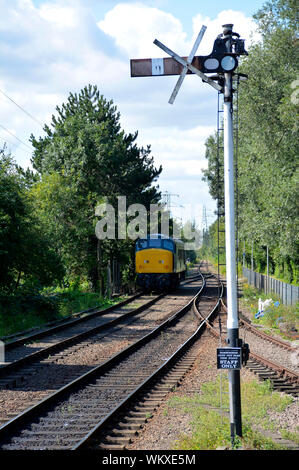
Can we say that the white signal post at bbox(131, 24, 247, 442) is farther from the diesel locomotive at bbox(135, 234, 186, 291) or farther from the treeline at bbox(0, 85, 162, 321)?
the diesel locomotive at bbox(135, 234, 186, 291)

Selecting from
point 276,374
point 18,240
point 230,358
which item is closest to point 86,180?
point 18,240

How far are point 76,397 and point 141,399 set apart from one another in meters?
1.19

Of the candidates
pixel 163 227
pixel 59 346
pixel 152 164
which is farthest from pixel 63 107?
pixel 59 346

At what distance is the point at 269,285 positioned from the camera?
3192cm

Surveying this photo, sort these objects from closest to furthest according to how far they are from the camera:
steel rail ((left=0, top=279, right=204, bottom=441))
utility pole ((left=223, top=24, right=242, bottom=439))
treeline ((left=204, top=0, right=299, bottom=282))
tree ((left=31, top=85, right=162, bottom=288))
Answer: utility pole ((left=223, top=24, right=242, bottom=439)), steel rail ((left=0, top=279, right=204, bottom=441)), treeline ((left=204, top=0, right=299, bottom=282)), tree ((left=31, top=85, right=162, bottom=288))

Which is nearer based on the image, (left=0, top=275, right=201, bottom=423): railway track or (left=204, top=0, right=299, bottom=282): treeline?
(left=0, top=275, right=201, bottom=423): railway track

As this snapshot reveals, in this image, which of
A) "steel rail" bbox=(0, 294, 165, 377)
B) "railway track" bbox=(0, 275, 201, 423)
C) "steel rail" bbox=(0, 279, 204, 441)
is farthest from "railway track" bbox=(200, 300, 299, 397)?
"steel rail" bbox=(0, 294, 165, 377)

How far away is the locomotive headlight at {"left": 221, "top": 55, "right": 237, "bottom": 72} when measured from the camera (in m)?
7.06

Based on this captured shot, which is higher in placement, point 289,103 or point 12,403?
point 289,103

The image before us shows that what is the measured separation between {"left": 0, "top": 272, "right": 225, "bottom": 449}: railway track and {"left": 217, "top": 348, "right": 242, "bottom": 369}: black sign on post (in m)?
1.97

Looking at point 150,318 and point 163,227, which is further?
point 163,227

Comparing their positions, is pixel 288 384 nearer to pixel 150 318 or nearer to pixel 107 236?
pixel 150 318

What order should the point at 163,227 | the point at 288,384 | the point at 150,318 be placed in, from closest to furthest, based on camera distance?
the point at 288,384 → the point at 150,318 → the point at 163,227

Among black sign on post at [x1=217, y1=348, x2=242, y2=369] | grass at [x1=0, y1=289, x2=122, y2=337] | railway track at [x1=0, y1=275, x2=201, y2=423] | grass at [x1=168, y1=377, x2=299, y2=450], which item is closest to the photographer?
grass at [x1=168, y1=377, x2=299, y2=450]
